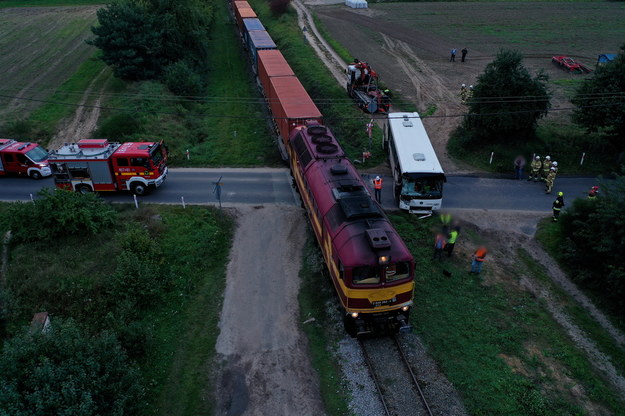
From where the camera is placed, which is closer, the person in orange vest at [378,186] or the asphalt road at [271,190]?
the person in orange vest at [378,186]

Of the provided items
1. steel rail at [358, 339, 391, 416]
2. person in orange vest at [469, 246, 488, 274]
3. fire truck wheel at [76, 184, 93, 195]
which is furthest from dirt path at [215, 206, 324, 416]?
fire truck wheel at [76, 184, 93, 195]

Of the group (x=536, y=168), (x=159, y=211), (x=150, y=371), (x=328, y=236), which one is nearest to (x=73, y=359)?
(x=150, y=371)

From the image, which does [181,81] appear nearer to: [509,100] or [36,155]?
[36,155]

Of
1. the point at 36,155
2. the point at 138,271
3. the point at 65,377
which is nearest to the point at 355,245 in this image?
the point at 65,377

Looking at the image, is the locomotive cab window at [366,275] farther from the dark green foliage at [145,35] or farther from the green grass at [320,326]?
the dark green foliage at [145,35]

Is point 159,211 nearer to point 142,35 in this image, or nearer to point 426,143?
point 426,143

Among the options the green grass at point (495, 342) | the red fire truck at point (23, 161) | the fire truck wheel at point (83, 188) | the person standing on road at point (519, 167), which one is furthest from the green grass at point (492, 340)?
the red fire truck at point (23, 161)

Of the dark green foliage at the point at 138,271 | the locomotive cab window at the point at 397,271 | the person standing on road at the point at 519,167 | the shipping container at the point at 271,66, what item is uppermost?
the locomotive cab window at the point at 397,271
